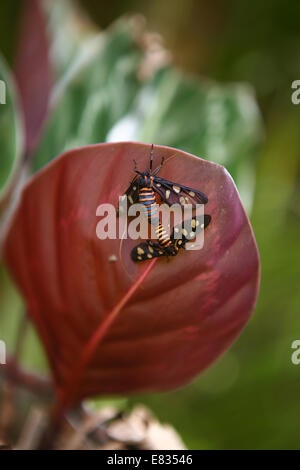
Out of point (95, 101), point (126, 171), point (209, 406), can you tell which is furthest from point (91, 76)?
point (209, 406)

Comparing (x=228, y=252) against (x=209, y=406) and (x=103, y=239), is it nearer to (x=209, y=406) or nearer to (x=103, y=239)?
(x=103, y=239)

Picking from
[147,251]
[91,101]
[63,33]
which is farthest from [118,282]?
[63,33]

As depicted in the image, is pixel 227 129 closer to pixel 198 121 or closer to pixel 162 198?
pixel 198 121

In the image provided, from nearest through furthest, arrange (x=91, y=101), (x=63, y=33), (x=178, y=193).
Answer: (x=178, y=193), (x=91, y=101), (x=63, y=33)

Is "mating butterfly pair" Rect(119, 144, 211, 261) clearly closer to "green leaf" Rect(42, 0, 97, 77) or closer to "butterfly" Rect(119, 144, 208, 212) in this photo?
"butterfly" Rect(119, 144, 208, 212)

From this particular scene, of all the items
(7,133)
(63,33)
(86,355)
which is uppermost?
(63,33)

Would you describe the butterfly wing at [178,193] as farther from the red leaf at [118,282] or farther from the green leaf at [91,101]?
the green leaf at [91,101]

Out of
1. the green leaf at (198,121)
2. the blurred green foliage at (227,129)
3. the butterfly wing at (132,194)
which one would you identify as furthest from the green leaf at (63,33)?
the butterfly wing at (132,194)

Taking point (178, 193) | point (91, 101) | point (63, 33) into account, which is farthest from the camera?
point (63, 33)
